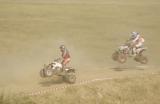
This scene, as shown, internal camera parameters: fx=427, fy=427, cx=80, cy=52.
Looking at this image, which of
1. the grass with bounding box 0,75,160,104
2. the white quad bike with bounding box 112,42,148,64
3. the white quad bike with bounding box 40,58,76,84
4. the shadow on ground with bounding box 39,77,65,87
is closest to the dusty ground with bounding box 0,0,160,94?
the shadow on ground with bounding box 39,77,65,87

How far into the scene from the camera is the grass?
1969 centimetres

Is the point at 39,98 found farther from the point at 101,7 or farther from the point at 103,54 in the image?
the point at 101,7

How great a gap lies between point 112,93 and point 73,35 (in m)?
15.0

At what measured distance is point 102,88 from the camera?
69.1ft

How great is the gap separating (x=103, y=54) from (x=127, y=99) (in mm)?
8647

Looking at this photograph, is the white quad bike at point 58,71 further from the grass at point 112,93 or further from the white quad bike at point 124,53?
the white quad bike at point 124,53

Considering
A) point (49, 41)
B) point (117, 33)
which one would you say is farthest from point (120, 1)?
point (49, 41)

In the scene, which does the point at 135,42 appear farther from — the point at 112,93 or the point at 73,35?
the point at 73,35

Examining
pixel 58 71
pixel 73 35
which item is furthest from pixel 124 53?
pixel 73 35

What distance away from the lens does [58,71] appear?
2078 centimetres

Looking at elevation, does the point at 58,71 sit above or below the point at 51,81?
above

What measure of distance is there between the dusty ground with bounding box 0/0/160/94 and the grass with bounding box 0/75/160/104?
3.98 feet

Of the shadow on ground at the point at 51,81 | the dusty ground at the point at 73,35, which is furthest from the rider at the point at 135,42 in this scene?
the shadow on ground at the point at 51,81

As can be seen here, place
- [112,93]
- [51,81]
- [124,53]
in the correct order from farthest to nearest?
[124,53] → [51,81] → [112,93]
